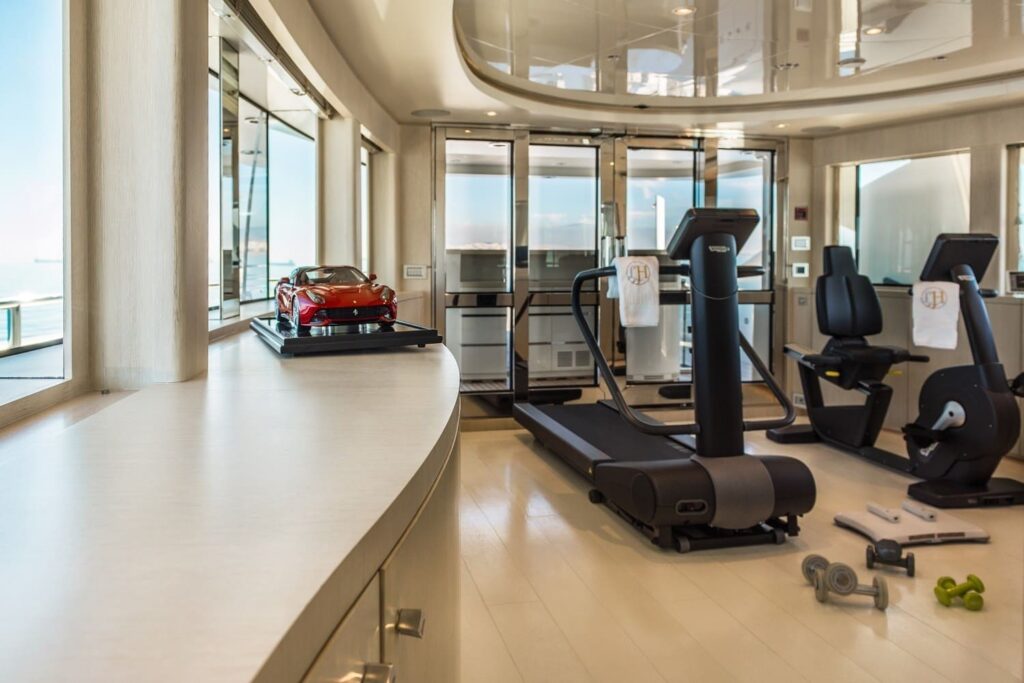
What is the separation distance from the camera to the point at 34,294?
1561 millimetres

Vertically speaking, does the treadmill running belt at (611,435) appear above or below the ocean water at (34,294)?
below

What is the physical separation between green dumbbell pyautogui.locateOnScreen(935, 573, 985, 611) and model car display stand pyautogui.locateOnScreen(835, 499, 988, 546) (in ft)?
1.76

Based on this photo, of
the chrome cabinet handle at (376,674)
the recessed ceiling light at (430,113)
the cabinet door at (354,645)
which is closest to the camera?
the cabinet door at (354,645)

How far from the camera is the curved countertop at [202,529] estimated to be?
0.50 metres

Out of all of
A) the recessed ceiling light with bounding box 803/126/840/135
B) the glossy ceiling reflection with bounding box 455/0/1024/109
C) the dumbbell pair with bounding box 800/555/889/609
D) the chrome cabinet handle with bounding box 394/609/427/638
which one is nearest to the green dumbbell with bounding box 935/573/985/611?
the dumbbell pair with bounding box 800/555/889/609

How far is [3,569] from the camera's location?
627mm

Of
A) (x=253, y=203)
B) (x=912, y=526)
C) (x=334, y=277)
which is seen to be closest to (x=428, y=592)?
(x=334, y=277)

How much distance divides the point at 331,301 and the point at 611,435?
142 inches

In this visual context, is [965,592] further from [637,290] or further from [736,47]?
[736,47]

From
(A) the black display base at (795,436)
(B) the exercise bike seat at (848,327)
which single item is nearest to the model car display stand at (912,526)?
(B) the exercise bike seat at (848,327)

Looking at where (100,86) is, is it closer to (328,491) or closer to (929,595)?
(328,491)

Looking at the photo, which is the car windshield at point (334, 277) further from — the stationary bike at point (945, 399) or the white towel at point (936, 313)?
the white towel at point (936, 313)

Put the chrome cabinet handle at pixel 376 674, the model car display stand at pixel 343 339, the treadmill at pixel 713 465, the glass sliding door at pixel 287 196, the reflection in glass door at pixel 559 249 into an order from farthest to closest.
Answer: the reflection in glass door at pixel 559 249 < the glass sliding door at pixel 287 196 < the treadmill at pixel 713 465 < the model car display stand at pixel 343 339 < the chrome cabinet handle at pixel 376 674

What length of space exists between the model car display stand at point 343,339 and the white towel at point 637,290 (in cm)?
234
